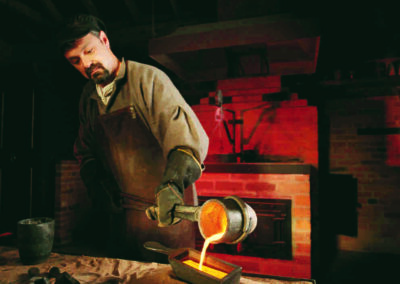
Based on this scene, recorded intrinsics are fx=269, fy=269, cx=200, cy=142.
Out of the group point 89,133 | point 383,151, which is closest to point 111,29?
point 89,133

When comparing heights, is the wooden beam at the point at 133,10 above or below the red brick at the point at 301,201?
above

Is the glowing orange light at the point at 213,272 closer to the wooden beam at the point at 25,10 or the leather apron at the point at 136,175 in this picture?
the leather apron at the point at 136,175

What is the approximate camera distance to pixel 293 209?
261 cm

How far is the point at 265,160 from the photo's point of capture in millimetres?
3426

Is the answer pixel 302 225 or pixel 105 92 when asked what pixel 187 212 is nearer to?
pixel 105 92

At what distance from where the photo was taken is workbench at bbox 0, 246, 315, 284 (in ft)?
3.31

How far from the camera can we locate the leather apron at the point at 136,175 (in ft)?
4.44

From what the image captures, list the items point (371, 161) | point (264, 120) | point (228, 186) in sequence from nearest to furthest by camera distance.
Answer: point (228, 186), point (264, 120), point (371, 161)

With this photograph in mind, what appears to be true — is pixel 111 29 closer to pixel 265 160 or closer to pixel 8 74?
pixel 8 74

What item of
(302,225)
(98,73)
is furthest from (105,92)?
(302,225)

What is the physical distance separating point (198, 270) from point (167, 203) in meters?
0.24

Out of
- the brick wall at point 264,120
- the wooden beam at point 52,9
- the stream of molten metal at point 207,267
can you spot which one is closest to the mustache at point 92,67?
the stream of molten metal at point 207,267

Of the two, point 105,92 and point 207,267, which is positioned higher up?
point 105,92

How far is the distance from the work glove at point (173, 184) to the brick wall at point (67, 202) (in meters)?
3.08
